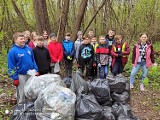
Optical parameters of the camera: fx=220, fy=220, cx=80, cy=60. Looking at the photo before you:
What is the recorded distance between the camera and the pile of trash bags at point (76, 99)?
3.42 metres

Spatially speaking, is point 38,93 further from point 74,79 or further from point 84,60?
point 84,60

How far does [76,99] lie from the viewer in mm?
3893

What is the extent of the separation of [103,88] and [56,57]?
1.78 m

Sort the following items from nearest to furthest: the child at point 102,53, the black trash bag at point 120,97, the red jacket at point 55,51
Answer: the black trash bag at point 120,97, the red jacket at point 55,51, the child at point 102,53

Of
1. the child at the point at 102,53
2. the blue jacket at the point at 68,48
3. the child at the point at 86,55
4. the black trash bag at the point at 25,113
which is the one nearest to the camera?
the black trash bag at the point at 25,113

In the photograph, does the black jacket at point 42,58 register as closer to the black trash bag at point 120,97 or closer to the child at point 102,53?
the child at point 102,53

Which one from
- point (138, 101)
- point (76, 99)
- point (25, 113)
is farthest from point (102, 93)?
point (25, 113)

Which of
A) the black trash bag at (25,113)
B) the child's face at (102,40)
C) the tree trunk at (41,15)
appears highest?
the tree trunk at (41,15)

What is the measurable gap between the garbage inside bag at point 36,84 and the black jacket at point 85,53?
191 centimetres

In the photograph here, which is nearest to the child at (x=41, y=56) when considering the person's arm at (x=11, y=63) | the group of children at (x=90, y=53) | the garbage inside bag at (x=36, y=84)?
the group of children at (x=90, y=53)

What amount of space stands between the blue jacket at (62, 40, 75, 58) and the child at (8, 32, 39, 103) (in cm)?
180

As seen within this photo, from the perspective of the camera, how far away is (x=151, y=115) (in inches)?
180

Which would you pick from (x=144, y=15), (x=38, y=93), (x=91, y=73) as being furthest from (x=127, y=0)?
(x=38, y=93)

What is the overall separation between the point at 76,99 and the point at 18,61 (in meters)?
1.29
